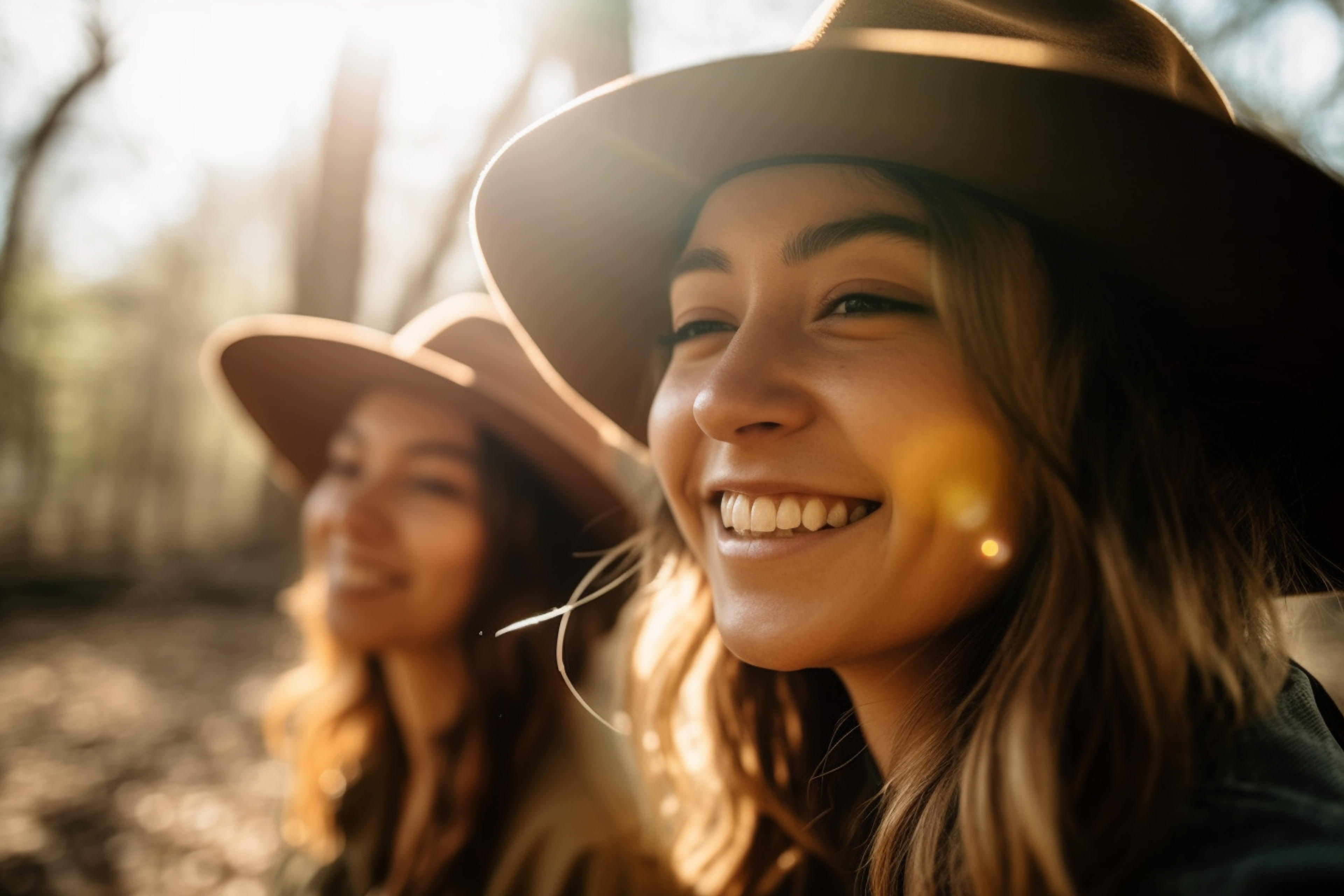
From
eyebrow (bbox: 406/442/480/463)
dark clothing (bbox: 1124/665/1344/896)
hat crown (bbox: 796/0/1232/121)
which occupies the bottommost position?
eyebrow (bbox: 406/442/480/463)

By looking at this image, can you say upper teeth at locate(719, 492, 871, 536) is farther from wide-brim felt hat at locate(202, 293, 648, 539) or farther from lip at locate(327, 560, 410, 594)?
lip at locate(327, 560, 410, 594)

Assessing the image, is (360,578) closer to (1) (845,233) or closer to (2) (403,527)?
(2) (403,527)

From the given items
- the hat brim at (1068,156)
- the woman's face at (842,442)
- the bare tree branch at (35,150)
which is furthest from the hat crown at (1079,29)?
the bare tree branch at (35,150)

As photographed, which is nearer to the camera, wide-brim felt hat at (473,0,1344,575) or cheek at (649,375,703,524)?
wide-brim felt hat at (473,0,1344,575)

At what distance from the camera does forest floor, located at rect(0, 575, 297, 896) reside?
3986 mm

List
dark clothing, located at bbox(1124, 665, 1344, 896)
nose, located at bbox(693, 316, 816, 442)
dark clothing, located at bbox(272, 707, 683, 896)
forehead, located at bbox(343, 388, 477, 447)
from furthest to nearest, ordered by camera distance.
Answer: forehead, located at bbox(343, 388, 477, 447)
dark clothing, located at bbox(272, 707, 683, 896)
nose, located at bbox(693, 316, 816, 442)
dark clothing, located at bbox(1124, 665, 1344, 896)

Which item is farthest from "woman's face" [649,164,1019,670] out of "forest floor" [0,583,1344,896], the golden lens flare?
"forest floor" [0,583,1344,896]

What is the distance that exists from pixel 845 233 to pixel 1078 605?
62cm

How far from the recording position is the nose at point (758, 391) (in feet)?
3.79

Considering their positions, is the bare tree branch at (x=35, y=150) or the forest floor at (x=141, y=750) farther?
the bare tree branch at (x=35, y=150)

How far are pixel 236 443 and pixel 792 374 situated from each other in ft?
81.2

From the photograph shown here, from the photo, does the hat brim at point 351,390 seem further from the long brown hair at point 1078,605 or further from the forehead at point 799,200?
the long brown hair at point 1078,605

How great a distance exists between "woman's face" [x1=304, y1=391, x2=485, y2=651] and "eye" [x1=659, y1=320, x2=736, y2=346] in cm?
98

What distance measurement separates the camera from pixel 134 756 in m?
5.59
